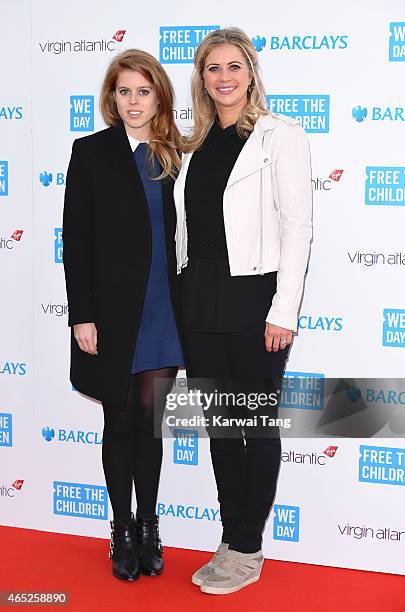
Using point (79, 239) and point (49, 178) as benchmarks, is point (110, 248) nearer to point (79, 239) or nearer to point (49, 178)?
point (79, 239)

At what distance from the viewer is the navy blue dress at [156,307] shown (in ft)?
7.95

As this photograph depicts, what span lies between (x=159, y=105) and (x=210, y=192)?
1.16 ft

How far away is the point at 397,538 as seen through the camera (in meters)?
2.71

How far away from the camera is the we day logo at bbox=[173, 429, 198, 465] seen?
290cm

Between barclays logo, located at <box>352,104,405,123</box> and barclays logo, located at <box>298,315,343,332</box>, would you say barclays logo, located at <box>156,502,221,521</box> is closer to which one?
barclays logo, located at <box>298,315,343,332</box>

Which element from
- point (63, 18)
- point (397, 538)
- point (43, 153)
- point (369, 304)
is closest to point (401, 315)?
point (369, 304)

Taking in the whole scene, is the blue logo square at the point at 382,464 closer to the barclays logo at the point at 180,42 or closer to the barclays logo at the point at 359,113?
the barclays logo at the point at 359,113

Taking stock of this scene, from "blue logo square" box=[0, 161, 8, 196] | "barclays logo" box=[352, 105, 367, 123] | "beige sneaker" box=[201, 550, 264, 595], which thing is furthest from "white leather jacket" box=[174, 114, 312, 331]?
"blue logo square" box=[0, 161, 8, 196]

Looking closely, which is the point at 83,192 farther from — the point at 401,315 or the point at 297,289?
the point at 401,315

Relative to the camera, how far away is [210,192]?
7.63ft

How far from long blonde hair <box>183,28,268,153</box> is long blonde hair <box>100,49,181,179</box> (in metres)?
0.05

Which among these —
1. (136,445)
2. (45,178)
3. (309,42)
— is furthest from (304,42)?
(136,445)

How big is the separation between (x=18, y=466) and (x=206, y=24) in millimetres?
1790

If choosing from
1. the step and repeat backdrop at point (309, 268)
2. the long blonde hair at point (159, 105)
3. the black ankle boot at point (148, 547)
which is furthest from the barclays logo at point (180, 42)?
the black ankle boot at point (148, 547)
